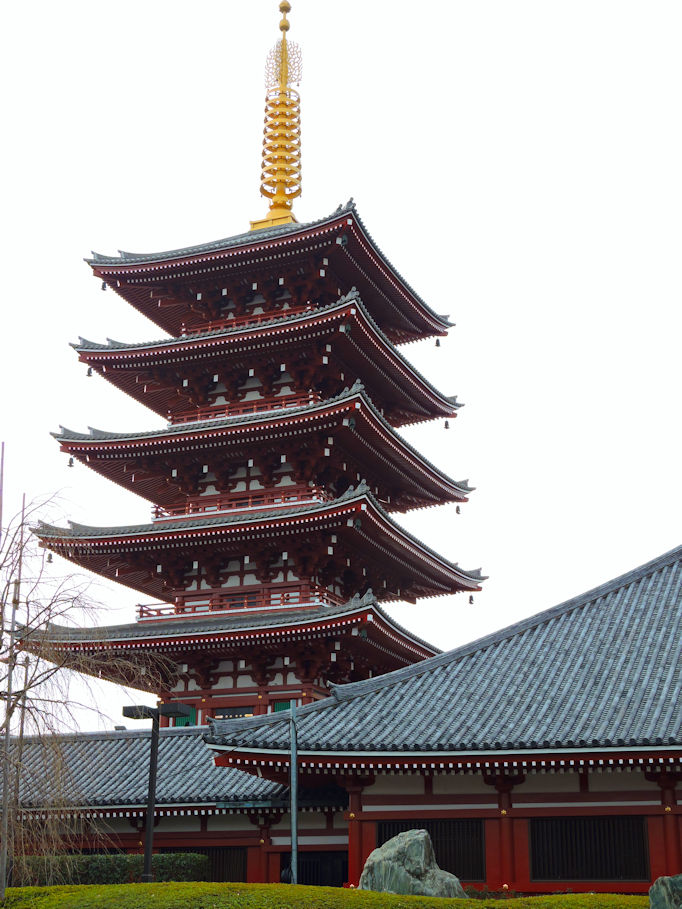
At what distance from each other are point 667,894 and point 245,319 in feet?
80.9

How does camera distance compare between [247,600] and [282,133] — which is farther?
[282,133]

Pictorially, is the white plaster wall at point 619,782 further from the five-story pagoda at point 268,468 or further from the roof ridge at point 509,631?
the five-story pagoda at point 268,468

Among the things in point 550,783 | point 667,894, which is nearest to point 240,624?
point 550,783

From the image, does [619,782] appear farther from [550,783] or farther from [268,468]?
[268,468]

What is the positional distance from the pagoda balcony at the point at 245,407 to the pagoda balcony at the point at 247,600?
5.58 m

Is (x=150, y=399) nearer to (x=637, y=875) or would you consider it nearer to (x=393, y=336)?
(x=393, y=336)

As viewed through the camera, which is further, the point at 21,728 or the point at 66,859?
the point at 66,859

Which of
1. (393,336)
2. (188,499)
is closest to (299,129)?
(393,336)

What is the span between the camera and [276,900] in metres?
16.9

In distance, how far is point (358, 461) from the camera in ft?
113

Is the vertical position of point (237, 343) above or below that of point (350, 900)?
above

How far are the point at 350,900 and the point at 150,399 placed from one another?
23408 millimetres

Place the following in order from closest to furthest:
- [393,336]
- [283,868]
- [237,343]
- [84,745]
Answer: [283,868]
[84,745]
[237,343]
[393,336]

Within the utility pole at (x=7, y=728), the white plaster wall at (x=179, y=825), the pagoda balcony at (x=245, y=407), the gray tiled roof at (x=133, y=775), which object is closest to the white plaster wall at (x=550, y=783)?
the gray tiled roof at (x=133, y=775)
